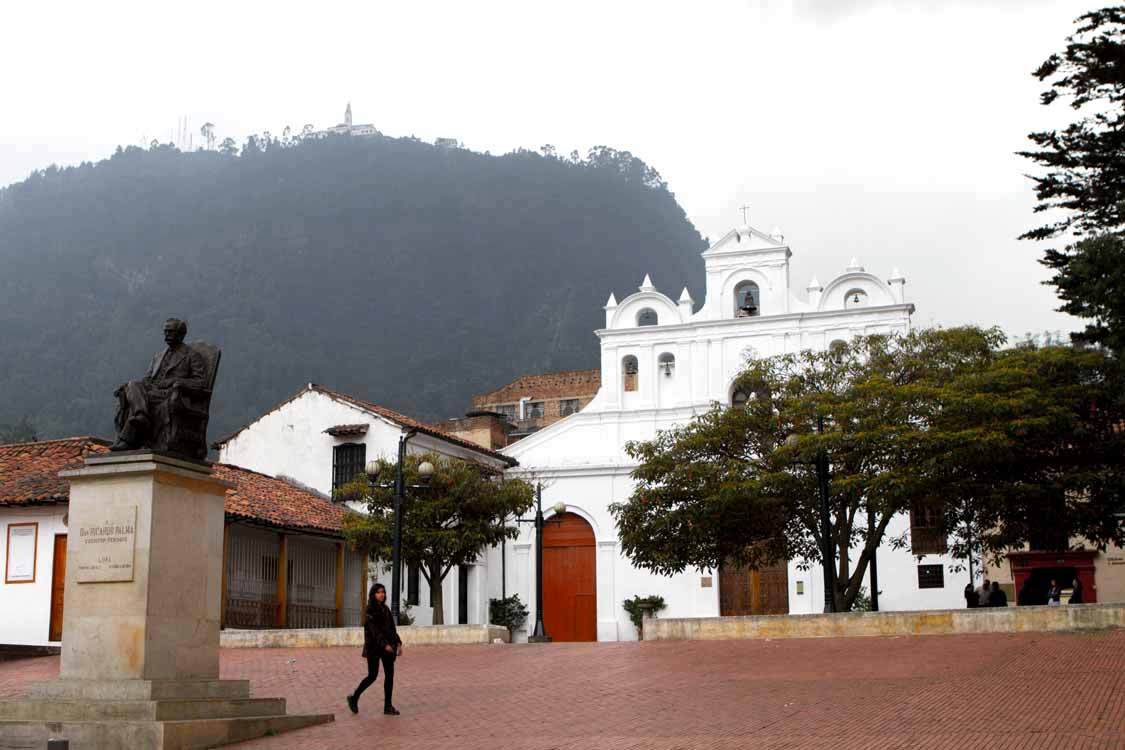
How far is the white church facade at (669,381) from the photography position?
3775cm

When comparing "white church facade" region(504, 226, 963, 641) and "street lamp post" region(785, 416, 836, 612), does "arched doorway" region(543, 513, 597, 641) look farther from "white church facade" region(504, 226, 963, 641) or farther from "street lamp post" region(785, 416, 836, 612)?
"street lamp post" region(785, 416, 836, 612)

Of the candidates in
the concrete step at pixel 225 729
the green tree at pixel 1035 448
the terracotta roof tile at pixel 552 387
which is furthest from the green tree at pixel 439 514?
the terracotta roof tile at pixel 552 387

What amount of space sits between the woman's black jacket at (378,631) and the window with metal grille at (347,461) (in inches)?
925

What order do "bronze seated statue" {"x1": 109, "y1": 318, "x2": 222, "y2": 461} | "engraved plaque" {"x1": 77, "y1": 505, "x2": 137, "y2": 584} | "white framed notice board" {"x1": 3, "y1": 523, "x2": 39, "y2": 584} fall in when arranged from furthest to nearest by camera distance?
"white framed notice board" {"x1": 3, "y1": 523, "x2": 39, "y2": 584} < "bronze seated statue" {"x1": 109, "y1": 318, "x2": 222, "y2": 461} < "engraved plaque" {"x1": 77, "y1": 505, "x2": 137, "y2": 584}

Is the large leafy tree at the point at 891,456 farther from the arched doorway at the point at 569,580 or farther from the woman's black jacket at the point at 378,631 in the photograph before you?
the arched doorway at the point at 569,580

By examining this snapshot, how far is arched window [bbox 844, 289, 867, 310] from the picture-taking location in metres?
38.6

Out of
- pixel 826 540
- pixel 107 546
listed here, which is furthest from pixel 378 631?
pixel 826 540

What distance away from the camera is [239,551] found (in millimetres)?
28219

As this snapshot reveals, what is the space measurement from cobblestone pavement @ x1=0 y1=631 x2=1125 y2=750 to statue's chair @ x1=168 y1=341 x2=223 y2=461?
9.44ft

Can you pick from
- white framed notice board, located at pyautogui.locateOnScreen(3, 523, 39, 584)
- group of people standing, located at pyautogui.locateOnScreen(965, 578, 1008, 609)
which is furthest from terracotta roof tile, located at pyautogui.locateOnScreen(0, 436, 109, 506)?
group of people standing, located at pyautogui.locateOnScreen(965, 578, 1008, 609)

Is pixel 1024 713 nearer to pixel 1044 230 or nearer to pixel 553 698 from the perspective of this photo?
pixel 553 698

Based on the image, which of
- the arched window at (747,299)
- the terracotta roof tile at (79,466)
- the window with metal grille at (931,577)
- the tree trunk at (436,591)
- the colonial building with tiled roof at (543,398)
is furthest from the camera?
the colonial building with tiled roof at (543,398)

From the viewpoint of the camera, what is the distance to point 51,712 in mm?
11008

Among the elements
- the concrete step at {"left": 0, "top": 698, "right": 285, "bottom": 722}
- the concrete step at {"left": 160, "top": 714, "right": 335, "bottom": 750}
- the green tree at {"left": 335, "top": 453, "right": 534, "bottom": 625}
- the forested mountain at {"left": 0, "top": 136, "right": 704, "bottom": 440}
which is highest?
the forested mountain at {"left": 0, "top": 136, "right": 704, "bottom": 440}
